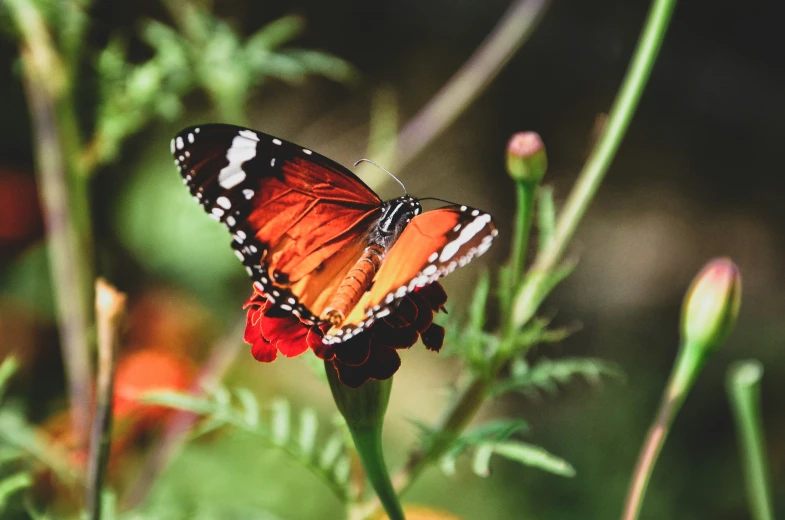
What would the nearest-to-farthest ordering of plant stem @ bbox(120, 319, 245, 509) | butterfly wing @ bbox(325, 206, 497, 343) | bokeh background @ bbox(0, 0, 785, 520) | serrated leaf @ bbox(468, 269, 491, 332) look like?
butterfly wing @ bbox(325, 206, 497, 343) → serrated leaf @ bbox(468, 269, 491, 332) → plant stem @ bbox(120, 319, 245, 509) → bokeh background @ bbox(0, 0, 785, 520)

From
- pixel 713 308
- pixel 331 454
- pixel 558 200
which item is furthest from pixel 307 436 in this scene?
pixel 558 200

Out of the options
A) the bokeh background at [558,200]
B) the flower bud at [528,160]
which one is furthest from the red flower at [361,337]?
the bokeh background at [558,200]

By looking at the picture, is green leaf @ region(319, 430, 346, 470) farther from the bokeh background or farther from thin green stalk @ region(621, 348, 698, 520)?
the bokeh background

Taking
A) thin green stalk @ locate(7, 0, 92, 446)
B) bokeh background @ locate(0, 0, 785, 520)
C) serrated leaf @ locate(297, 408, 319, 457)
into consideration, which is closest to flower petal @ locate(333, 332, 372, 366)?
serrated leaf @ locate(297, 408, 319, 457)

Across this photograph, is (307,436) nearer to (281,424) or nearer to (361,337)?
(281,424)

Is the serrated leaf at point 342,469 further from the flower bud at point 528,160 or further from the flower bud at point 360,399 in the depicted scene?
the flower bud at point 528,160

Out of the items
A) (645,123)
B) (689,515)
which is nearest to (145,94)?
(689,515)
